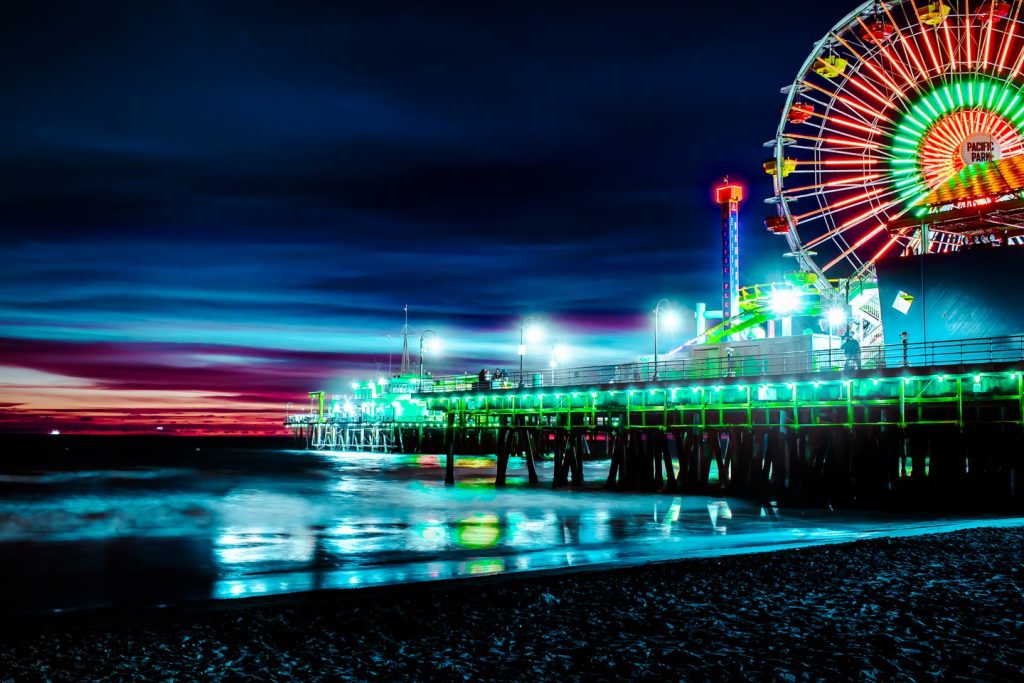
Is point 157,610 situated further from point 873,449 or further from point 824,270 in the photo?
point 824,270

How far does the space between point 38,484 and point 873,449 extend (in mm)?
48191

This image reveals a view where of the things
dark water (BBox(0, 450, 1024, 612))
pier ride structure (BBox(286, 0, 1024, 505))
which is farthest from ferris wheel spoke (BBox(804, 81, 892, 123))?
dark water (BBox(0, 450, 1024, 612))

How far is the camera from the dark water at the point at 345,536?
57.9 feet

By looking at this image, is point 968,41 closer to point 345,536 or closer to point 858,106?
point 858,106

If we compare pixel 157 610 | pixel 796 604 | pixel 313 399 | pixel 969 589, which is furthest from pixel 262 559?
pixel 313 399

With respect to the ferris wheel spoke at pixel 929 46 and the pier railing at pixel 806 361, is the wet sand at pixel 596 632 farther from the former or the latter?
the ferris wheel spoke at pixel 929 46

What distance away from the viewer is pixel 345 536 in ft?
85.1

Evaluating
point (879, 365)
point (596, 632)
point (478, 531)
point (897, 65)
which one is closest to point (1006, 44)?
point (897, 65)

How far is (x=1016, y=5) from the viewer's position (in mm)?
40344

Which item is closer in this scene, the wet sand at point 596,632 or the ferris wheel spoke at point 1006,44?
the wet sand at point 596,632

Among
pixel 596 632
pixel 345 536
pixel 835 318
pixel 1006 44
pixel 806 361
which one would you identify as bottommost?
pixel 345 536

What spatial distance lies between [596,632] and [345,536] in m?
16.4

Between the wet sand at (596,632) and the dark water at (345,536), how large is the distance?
3.49 metres

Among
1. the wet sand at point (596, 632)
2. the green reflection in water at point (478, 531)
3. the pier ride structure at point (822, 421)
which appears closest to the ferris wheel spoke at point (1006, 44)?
the pier ride structure at point (822, 421)
